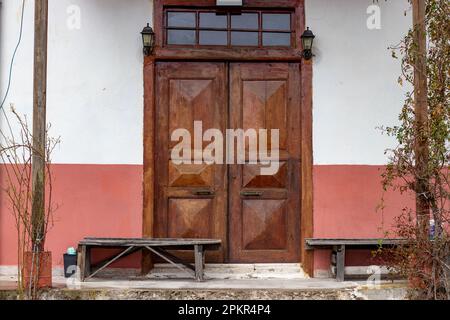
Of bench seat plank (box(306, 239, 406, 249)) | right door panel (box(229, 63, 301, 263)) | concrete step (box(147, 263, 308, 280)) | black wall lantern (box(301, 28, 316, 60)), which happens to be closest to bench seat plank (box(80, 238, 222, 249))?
concrete step (box(147, 263, 308, 280))

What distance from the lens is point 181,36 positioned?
6.95 meters

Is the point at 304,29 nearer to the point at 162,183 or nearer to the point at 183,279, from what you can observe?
the point at 162,183

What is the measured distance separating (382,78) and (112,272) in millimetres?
3927

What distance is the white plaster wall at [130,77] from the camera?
6820 mm

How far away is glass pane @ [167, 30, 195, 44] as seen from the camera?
6941 mm

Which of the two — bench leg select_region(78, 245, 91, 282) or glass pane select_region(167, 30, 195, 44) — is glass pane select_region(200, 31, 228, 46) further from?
bench leg select_region(78, 245, 91, 282)

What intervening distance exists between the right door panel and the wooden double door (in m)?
0.01

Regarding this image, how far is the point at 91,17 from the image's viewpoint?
6863 millimetres

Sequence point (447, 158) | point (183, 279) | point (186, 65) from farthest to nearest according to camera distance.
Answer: point (186, 65)
point (183, 279)
point (447, 158)

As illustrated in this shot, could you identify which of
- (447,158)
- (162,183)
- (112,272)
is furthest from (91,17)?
(447,158)

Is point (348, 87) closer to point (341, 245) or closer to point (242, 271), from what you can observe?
point (341, 245)

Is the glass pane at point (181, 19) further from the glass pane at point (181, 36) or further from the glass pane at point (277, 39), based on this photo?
the glass pane at point (277, 39)

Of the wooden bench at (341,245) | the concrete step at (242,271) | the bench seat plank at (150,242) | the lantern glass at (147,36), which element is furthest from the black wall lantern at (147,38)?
the wooden bench at (341,245)

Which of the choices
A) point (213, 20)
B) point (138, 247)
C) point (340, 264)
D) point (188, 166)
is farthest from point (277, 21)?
point (138, 247)
